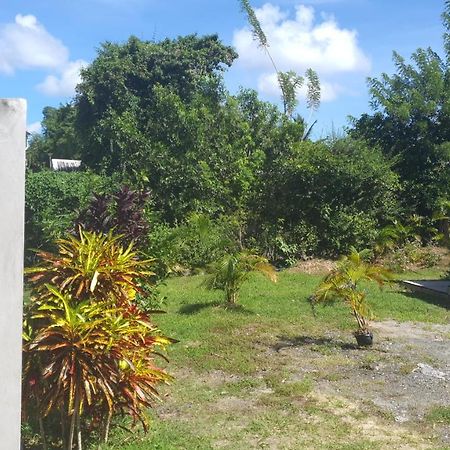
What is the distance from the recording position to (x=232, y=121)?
1731 centimetres

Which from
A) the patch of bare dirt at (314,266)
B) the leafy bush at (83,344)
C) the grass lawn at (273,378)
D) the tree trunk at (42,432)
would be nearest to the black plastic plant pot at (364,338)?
the grass lawn at (273,378)

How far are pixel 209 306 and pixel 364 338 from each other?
3102mm

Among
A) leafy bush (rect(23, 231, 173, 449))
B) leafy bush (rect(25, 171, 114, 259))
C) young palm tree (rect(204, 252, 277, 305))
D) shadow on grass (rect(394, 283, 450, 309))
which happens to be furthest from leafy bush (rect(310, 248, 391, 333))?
leafy bush (rect(25, 171, 114, 259))

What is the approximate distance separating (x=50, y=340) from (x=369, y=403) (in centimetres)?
345

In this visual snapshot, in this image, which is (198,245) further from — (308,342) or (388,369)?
(388,369)

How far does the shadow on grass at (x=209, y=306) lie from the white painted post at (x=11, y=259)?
24.2ft

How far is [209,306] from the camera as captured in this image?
10344mm

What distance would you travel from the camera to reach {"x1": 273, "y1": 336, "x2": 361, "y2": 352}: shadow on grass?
8125mm

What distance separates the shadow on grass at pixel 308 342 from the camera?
8.12 metres

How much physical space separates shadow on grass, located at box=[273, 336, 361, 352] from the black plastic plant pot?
87 mm

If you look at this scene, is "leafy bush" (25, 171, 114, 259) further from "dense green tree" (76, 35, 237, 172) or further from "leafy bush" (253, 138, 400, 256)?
"dense green tree" (76, 35, 237, 172)

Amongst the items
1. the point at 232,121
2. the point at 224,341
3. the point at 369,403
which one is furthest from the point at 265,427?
the point at 232,121

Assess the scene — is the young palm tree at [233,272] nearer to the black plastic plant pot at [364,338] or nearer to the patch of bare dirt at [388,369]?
the patch of bare dirt at [388,369]

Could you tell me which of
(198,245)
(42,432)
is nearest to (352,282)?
(42,432)
